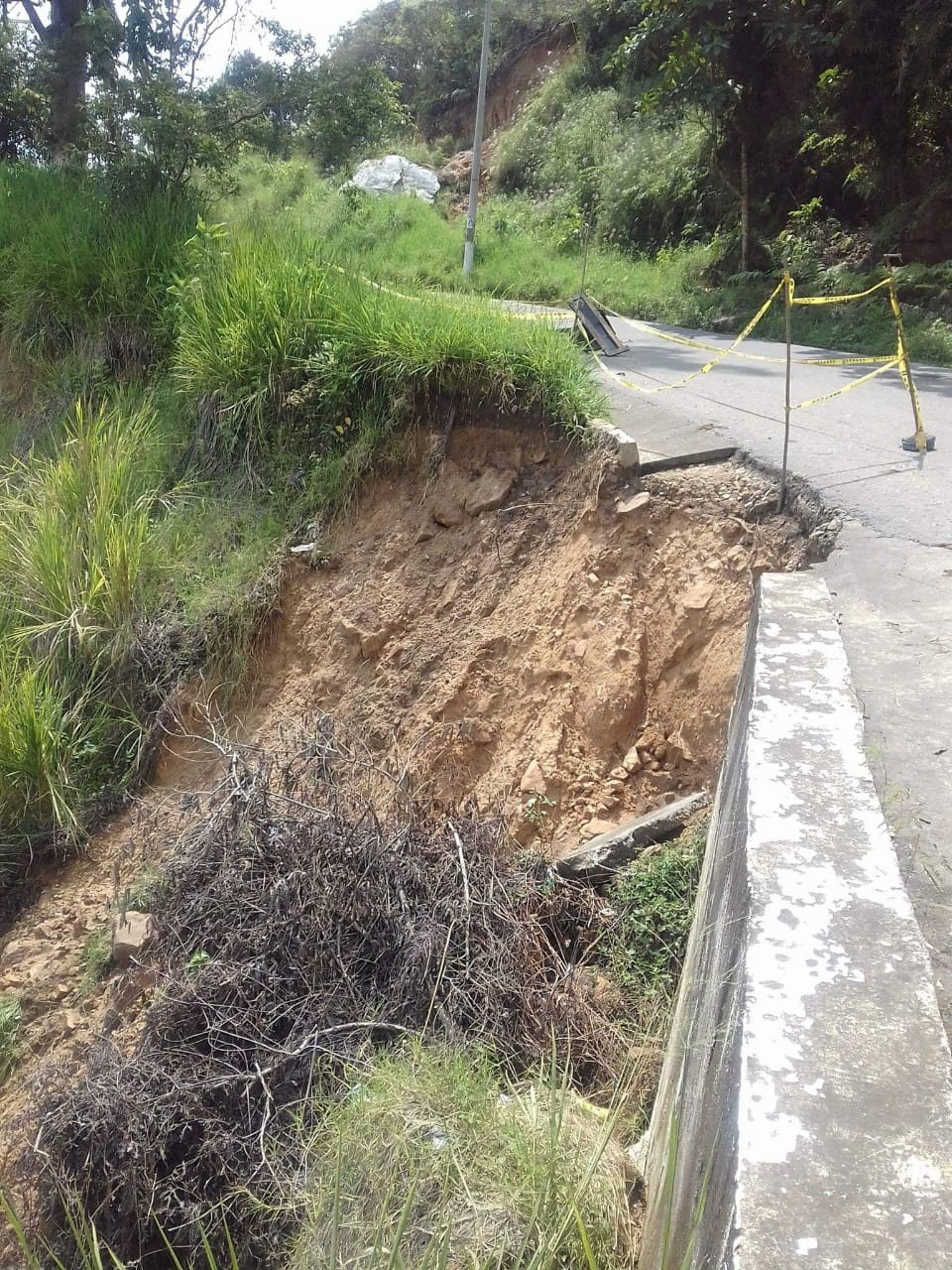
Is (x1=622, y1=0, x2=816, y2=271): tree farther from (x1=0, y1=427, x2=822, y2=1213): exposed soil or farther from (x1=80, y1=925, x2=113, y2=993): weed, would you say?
(x1=80, y1=925, x2=113, y2=993): weed

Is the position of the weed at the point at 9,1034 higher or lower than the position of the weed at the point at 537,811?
lower

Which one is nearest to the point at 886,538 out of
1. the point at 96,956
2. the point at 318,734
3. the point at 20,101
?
the point at 318,734

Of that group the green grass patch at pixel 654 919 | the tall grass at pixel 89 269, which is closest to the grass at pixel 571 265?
the tall grass at pixel 89 269

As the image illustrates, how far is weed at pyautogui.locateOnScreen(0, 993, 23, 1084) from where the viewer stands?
4238 millimetres

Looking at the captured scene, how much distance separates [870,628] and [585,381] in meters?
2.26

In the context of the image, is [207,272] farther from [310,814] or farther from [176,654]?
[310,814]

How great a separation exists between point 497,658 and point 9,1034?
100 inches

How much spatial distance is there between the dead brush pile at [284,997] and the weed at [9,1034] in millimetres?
719

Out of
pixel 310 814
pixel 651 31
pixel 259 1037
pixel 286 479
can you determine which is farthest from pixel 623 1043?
pixel 651 31

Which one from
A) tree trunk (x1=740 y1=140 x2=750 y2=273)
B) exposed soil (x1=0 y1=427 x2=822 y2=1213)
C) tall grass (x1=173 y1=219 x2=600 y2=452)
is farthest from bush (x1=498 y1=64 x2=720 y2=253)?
exposed soil (x1=0 y1=427 x2=822 y2=1213)

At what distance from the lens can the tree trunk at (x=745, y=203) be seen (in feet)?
50.5

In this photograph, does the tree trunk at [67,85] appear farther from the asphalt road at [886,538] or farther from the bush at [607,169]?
the bush at [607,169]

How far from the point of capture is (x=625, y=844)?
382 centimetres

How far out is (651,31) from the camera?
14.3m
